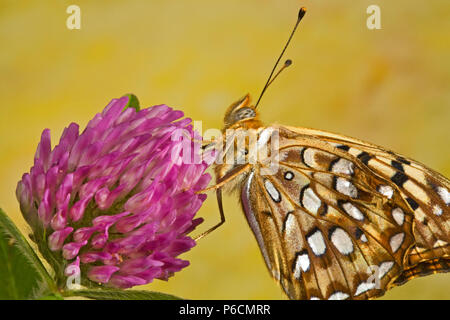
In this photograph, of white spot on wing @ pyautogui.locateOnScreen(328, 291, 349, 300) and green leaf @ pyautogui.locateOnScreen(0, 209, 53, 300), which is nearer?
green leaf @ pyautogui.locateOnScreen(0, 209, 53, 300)

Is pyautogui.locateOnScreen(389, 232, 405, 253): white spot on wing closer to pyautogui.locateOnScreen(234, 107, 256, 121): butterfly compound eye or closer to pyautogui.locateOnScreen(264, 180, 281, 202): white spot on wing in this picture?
pyautogui.locateOnScreen(264, 180, 281, 202): white spot on wing

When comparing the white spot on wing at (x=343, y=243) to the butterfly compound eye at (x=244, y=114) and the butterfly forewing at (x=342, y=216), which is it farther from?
the butterfly compound eye at (x=244, y=114)

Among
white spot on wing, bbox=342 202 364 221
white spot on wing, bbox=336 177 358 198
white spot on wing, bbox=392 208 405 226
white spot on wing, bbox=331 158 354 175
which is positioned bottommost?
white spot on wing, bbox=392 208 405 226

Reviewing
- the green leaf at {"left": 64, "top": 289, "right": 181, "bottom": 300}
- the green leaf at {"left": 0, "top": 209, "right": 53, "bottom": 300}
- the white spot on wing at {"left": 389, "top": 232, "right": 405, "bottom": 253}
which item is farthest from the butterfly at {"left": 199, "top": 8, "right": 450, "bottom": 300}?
the green leaf at {"left": 0, "top": 209, "right": 53, "bottom": 300}

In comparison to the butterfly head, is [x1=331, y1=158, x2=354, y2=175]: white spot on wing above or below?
below

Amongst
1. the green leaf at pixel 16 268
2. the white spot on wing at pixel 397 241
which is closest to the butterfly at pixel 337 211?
the white spot on wing at pixel 397 241

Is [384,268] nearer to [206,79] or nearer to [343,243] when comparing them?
[343,243]
